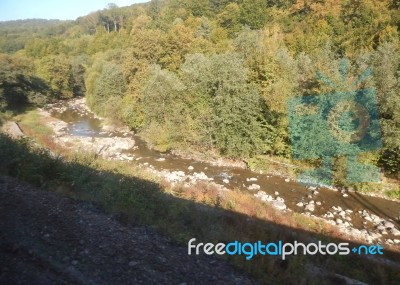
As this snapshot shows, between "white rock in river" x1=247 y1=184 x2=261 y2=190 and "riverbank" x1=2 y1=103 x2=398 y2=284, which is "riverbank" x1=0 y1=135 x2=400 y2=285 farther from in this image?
"white rock in river" x1=247 y1=184 x2=261 y2=190

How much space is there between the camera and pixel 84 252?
609cm

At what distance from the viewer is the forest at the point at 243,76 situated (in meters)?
21.4

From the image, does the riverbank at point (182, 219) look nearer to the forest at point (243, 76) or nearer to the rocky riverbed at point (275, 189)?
the rocky riverbed at point (275, 189)

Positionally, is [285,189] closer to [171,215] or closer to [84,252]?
[171,215]

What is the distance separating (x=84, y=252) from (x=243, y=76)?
749 inches

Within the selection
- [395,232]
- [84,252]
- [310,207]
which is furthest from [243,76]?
[84,252]

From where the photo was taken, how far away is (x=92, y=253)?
6109 millimetres

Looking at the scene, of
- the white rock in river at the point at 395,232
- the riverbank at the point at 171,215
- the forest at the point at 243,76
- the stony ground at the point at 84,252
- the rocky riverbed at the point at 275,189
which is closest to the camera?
the stony ground at the point at 84,252

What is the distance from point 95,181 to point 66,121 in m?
35.6

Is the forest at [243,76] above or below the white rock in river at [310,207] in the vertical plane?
above

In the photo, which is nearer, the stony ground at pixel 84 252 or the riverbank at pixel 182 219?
the stony ground at pixel 84 252

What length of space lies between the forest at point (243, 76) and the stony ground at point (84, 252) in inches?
623

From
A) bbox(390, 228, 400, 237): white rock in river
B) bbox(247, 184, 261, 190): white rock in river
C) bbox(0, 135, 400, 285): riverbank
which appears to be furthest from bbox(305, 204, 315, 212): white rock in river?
bbox(0, 135, 400, 285): riverbank

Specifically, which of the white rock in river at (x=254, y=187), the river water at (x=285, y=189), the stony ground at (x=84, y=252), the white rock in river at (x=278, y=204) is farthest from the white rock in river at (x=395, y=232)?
the stony ground at (x=84, y=252)
